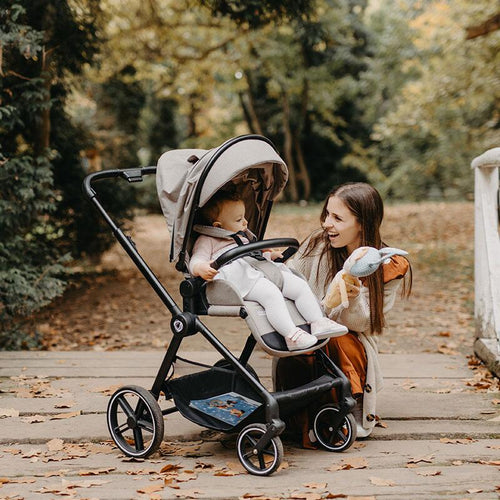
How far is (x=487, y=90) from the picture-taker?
1362 centimetres

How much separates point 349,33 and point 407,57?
5.77 ft

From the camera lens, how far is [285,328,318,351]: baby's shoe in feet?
9.74

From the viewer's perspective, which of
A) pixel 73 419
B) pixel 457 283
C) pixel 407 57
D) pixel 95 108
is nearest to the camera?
pixel 73 419

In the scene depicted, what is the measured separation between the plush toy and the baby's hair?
23.9 inches

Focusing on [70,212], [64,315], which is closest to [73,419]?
[64,315]

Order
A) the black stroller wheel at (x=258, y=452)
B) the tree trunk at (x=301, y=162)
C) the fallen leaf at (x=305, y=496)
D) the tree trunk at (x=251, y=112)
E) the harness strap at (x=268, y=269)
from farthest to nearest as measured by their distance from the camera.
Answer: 1. the tree trunk at (x=301, y=162)
2. the tree trunk at (x=251, y=112)
3. the harness strap at (x=268, y=269)
4. the black stroller wheel at (x=258, y=452)
5. the fallen leaf at (x=305, y=496)

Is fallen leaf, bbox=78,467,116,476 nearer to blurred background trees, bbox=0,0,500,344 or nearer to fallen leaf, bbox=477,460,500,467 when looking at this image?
fallen leaf, bbox=477,460,500,467

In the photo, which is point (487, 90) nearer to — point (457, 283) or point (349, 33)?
point (457, 283)

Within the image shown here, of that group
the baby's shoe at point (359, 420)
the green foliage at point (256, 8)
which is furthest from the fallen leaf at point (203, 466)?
the green foliage at point (256, 8)

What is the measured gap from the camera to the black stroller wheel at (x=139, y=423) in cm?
310

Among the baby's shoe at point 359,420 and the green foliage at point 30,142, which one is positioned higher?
the green foliage at point 30,142

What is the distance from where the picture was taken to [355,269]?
10.2 ft

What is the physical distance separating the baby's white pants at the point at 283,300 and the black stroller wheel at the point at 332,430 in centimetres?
47

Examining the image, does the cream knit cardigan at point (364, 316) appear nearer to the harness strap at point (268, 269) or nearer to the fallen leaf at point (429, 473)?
the harness strap at point (268, 269)
